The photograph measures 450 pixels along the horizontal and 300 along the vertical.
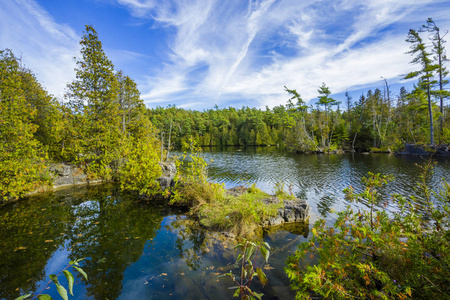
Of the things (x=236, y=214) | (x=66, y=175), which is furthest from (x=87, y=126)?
(x=236, y=214)

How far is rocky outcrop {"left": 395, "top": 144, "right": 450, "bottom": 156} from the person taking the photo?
25.5 metres

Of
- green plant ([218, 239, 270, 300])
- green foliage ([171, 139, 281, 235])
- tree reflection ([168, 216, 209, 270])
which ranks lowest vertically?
tree reflection ([168, 216, 209, 270])

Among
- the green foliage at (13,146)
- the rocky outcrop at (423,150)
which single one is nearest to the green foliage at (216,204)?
the green foliage at (13,146)

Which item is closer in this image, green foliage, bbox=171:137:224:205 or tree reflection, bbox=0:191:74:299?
tree reflection, bbox=0:191:74:299

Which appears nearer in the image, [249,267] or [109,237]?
[249,267]

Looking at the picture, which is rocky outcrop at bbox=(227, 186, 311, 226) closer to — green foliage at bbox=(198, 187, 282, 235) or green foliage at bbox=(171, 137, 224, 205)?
green foliage at bbox=(198, 187, 282, 235)

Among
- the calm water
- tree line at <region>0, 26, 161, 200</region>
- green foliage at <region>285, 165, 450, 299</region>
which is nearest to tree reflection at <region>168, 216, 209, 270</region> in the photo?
the calm water

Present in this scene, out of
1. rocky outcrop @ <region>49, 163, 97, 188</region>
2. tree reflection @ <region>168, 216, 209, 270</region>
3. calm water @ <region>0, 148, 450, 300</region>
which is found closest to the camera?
calm water @ <region>0, 148, 450, 300</region>

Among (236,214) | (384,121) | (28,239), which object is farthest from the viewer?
(384,121)

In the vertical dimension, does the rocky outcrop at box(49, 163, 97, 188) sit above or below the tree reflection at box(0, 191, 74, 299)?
above

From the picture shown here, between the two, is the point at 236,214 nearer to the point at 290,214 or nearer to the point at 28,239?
the point at 290,214

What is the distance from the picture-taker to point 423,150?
27703 millimetres

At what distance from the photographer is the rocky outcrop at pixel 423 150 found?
25.5 metres

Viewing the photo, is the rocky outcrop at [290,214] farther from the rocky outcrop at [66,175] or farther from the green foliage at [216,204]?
the rocky outcrop at [66,175]
